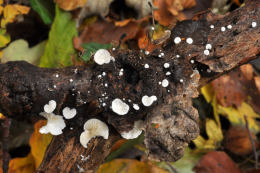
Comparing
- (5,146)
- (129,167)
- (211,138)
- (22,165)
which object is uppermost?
(211,138)

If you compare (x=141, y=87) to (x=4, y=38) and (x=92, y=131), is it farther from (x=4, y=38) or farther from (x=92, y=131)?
(x=4, y=38)

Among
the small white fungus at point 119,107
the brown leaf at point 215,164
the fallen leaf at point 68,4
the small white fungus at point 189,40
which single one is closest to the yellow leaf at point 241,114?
the brown leaf at point 215,164

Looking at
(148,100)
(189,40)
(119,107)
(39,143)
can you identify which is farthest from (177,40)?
(39,143)

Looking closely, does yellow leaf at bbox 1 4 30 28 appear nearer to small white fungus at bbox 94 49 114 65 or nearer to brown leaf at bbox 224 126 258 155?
small white fungus at bbox 94 49 114 65

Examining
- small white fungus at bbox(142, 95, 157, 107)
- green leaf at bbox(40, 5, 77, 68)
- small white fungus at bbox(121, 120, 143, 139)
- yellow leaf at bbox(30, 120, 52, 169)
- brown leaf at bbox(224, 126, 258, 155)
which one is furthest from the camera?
brown leaf at bbox(224, 126, 258, 155)

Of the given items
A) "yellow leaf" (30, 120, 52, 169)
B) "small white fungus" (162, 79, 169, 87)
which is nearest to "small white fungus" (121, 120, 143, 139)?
"small white fungus" (162, 79, 169, 87)
